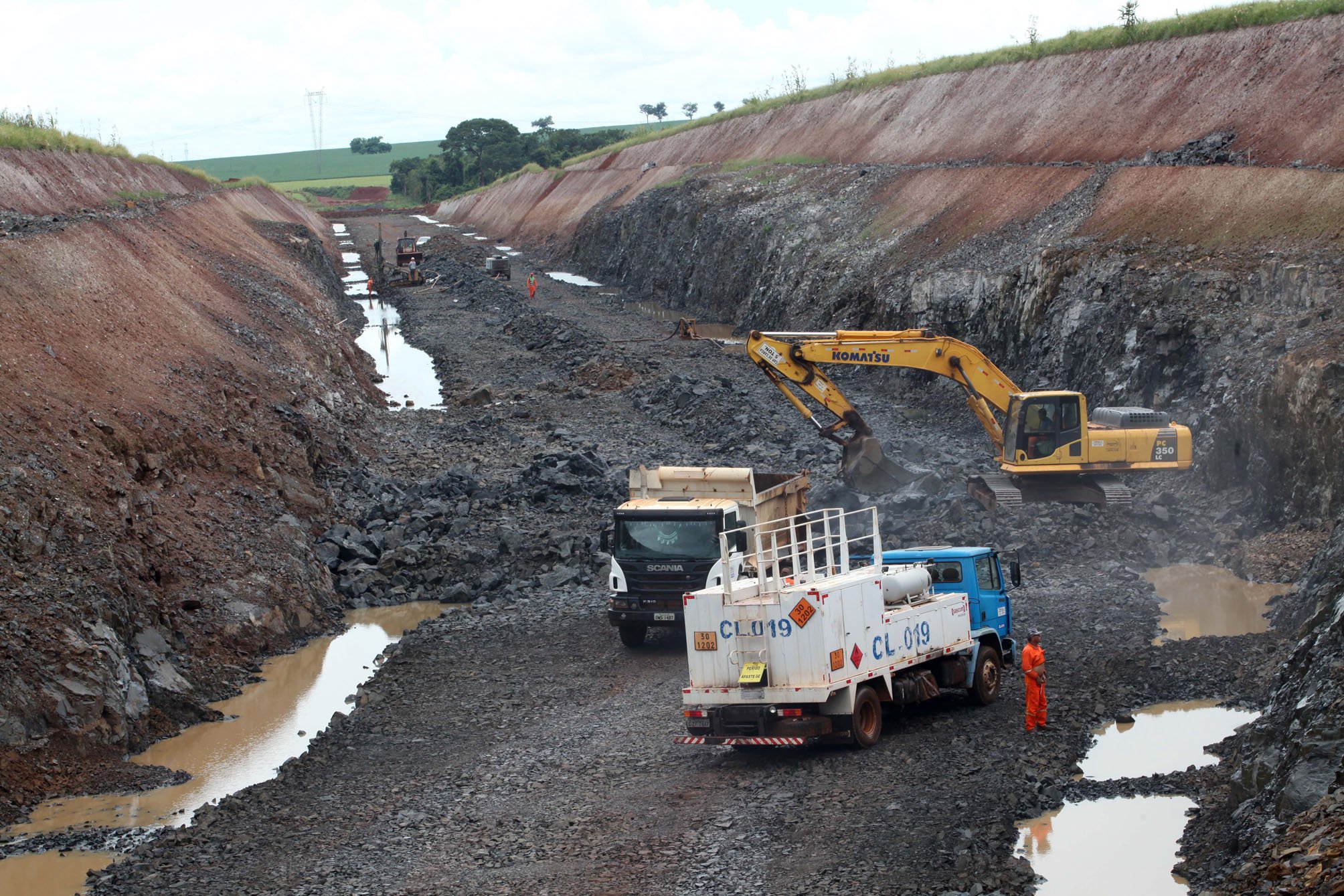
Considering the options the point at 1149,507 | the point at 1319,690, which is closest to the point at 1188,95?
the point at 1149,507

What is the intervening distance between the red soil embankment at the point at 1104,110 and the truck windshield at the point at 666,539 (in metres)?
20.3

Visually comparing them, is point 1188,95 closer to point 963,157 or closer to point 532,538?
point 963,157

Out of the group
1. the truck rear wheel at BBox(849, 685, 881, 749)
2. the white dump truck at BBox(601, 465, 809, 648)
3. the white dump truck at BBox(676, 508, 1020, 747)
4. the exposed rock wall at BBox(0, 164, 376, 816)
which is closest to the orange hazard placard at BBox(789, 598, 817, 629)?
the white dump truck at BBox(676, 508, 1020, 747)

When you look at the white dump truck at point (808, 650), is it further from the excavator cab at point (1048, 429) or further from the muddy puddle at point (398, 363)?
the muddy puddle at point (398, 363)

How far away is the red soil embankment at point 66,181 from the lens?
36969 mm

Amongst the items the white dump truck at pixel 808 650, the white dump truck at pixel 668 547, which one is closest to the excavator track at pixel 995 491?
the white dump truck at pixel 668 547

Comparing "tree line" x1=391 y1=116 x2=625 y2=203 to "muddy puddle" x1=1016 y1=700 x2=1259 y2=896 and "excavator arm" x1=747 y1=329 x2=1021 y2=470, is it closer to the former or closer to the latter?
"excavator arm" x1=747 y1=329 x2=1021 y2=470

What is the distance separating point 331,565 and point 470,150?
151m

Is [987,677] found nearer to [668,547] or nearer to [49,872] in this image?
[668,547]

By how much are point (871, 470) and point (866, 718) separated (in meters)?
12.2

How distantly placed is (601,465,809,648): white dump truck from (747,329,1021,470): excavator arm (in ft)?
21.2

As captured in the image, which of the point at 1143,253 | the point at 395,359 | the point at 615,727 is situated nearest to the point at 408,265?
the point at 395,359

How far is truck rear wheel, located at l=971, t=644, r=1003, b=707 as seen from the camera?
50.6 ft

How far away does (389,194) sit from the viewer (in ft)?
620
